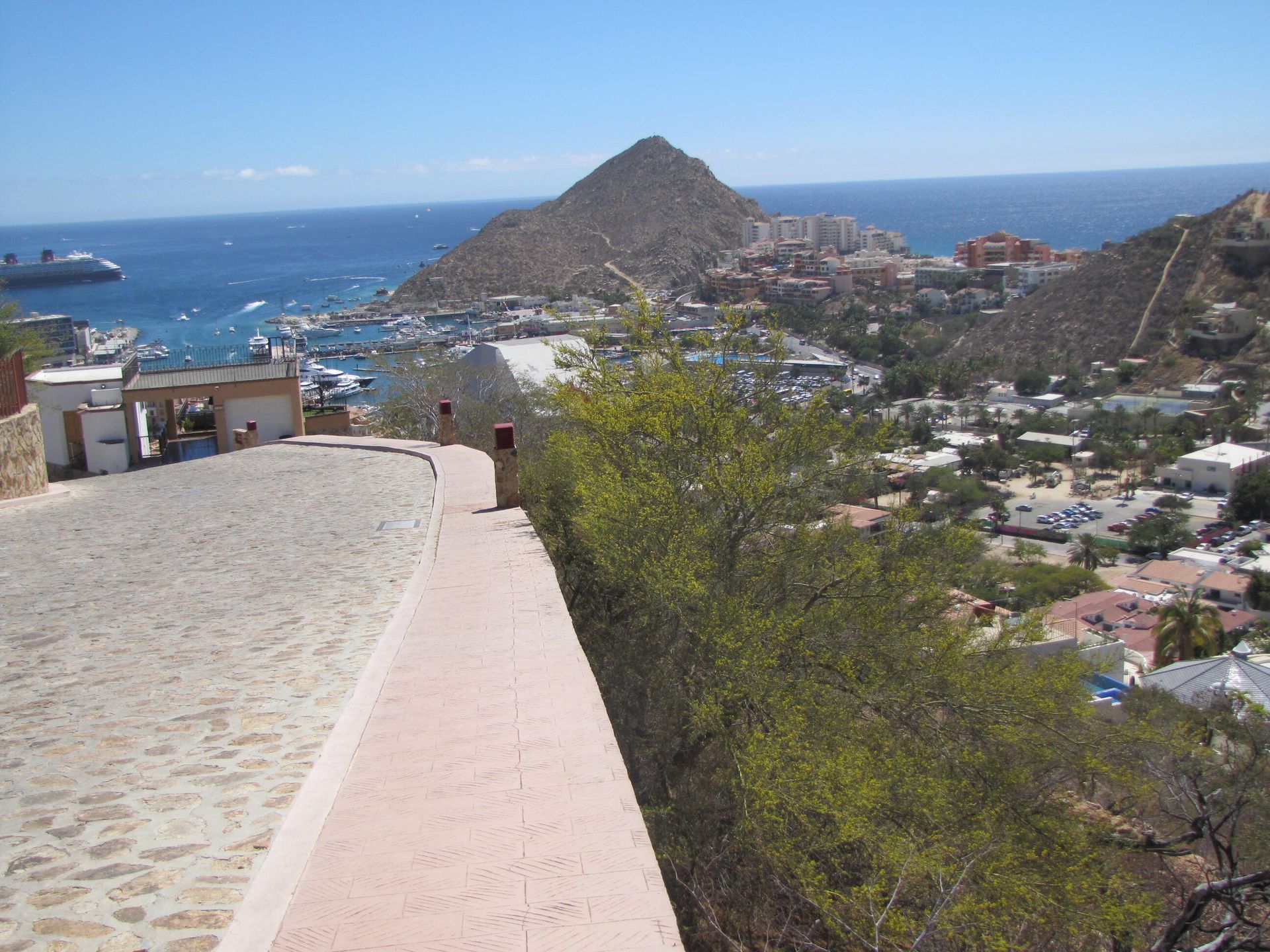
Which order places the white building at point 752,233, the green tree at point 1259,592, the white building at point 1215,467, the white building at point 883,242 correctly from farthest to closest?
the white building at point 752,233 < the white building at point 883,242 < the white building at point 1215,467 < the green tree at point 1259,592

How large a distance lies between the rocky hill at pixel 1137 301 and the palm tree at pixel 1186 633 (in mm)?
43287

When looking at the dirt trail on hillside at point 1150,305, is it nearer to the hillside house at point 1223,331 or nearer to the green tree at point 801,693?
the hillside house at point 1223,331

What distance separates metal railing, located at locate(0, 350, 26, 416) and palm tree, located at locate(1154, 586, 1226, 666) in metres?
20.3

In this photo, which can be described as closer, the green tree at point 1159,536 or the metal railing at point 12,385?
the metal railing at point 12,385

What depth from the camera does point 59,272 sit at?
421ft

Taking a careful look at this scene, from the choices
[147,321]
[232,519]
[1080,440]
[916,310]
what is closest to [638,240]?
[916,310]

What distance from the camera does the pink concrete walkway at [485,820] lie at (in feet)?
10.0

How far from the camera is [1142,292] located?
211ft

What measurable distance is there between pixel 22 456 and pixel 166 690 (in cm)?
879

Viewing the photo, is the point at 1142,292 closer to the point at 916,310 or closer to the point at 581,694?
the point at 916,310

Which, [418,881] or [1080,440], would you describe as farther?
[1080,440]

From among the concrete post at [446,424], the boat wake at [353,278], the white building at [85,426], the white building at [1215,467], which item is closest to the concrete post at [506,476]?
the concrete post at [446,424]

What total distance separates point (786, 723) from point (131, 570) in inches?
231

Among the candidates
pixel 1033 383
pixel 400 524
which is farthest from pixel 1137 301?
pixel 400 524
